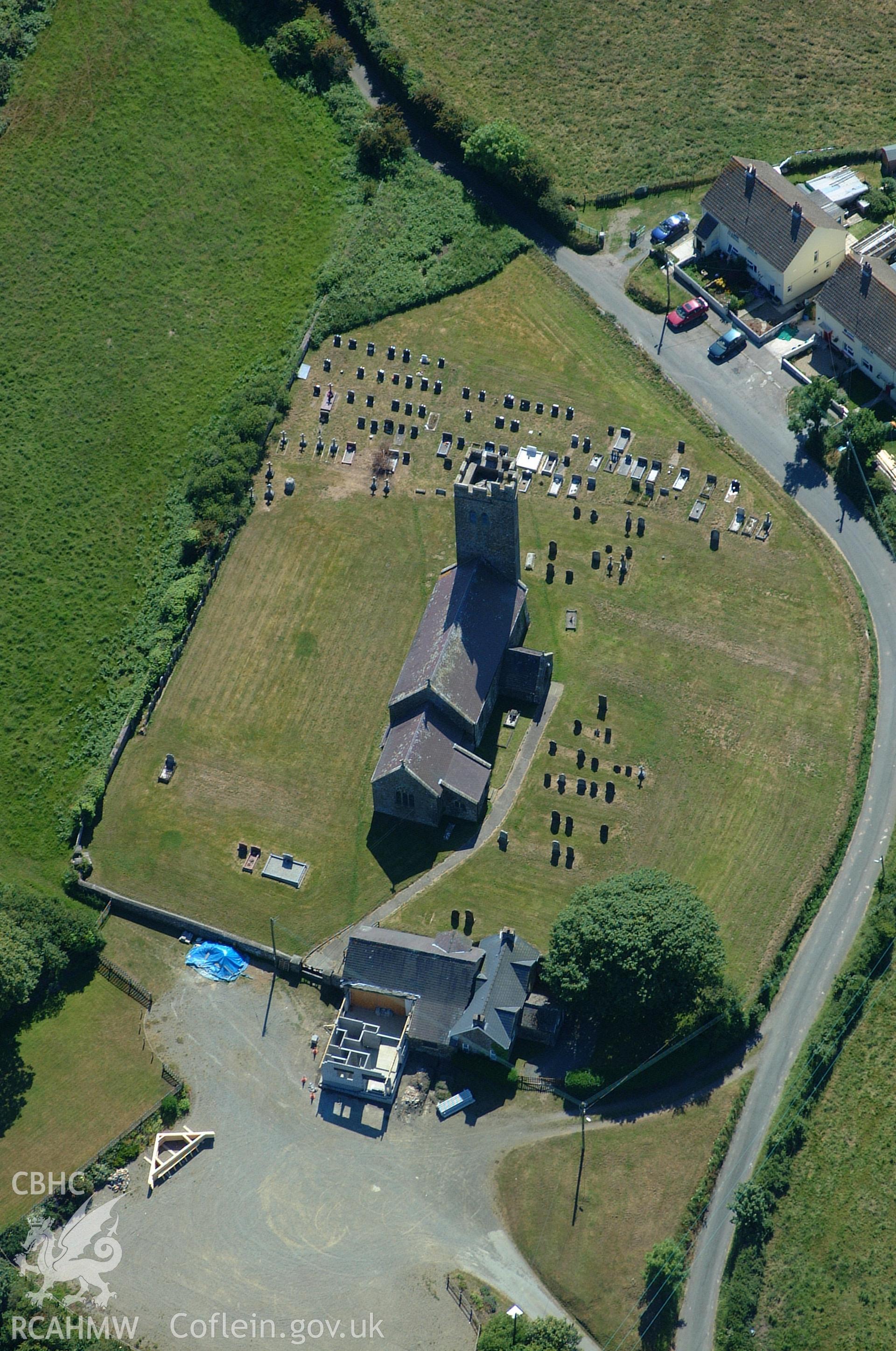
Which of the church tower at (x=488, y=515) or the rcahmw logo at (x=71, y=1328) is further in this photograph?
the church tower at (x=488, y=515)

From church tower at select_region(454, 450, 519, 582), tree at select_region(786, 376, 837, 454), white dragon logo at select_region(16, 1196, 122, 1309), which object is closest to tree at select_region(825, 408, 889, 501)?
tree at select_region(786, 376, 837, 454)

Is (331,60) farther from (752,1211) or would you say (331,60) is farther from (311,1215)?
(752,1211)

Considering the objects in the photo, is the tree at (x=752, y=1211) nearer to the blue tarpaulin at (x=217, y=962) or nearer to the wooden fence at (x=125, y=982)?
the blue tarpaulin at (x=217, y=962)

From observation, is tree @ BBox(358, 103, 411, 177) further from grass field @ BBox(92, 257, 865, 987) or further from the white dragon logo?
the white dragon logo

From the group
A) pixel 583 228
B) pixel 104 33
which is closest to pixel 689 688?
pixel 583 228

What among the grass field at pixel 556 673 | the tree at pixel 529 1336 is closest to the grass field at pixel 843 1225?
the grass field at pixel 556 673

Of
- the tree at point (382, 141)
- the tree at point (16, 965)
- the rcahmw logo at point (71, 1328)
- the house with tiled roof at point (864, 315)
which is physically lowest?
the rcahmw logo at point (71, 1328)
